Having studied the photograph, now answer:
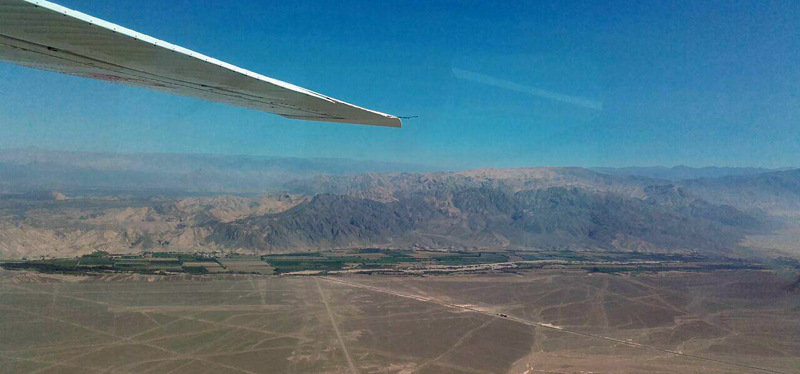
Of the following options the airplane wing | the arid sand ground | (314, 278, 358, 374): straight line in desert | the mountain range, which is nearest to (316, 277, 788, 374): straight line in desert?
the arid sand ground

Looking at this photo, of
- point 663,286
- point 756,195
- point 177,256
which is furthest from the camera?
point 756,195

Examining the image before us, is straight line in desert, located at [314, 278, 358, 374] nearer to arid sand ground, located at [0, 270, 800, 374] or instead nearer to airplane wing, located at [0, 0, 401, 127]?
arid sand ground, located at [0, 270, 800, 374]

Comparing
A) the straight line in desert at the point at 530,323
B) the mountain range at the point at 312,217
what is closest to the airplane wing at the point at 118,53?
the straight line in desert at the point at 530,323

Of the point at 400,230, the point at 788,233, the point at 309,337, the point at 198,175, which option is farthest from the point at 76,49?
the point at 198,175

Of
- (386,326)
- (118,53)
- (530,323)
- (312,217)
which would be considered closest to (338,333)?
(386,326)

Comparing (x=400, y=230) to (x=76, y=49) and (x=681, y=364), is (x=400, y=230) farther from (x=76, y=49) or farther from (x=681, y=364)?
(x=76, y=49)

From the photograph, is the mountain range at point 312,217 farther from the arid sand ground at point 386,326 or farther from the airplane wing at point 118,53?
the airplane wing at point 118,53
